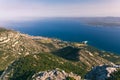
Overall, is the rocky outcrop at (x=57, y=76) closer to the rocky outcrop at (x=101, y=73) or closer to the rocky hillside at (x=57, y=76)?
the rocky hillside at (x=57, y=76)

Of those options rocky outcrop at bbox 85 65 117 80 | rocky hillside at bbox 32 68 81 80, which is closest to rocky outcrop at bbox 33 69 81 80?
rocky hillside at bbox 32 68 81 80

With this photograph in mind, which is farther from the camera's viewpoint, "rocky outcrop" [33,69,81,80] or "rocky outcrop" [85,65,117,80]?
"rocky outcrop" [33,69,81,80]

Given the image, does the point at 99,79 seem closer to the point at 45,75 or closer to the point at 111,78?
the point at 111,78

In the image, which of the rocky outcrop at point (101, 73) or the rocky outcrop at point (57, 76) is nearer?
the rocky outcrop at point (101, 73)

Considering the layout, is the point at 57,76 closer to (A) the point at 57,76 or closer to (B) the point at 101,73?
(A) the point at 57,76

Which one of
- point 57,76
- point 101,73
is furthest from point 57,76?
point 101,73

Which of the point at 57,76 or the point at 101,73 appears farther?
the point at 101,73

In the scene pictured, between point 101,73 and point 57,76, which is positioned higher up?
point 101,73

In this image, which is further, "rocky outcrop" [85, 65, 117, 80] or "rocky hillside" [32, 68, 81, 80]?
"rocky hillside" [32, 68, 81, 80]

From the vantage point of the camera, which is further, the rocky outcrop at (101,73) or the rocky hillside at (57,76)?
the rocky hillside at (57,76)

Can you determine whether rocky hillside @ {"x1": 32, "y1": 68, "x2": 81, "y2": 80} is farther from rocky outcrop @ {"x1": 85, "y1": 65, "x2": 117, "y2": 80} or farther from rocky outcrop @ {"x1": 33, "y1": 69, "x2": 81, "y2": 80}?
rocky outcrop @ {"x1": 85, "y1": 65, "x2": 117, "y2": 80}

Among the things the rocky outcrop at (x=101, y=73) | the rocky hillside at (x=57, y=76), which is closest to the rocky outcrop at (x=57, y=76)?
the rocky hillside at (x=57, y=76)
